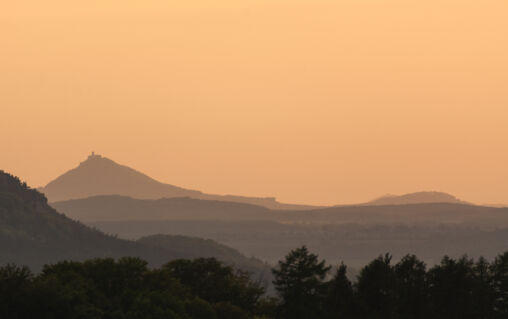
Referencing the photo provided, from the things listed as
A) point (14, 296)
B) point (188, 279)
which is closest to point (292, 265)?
point (188, 279)

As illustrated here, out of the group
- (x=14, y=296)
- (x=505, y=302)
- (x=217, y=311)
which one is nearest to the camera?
(x=14, y=296)

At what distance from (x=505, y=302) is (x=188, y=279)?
4372cm

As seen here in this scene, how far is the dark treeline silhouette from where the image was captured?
12375cm

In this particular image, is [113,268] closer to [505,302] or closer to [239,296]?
[239,296]

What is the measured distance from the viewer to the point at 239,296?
160 meters

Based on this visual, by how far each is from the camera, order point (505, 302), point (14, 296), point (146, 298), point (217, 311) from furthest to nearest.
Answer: point (505, 302) < point (217, 311) < point (146, 298) < point (14, 296)

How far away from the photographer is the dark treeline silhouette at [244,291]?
123750 mm

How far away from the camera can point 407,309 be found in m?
152

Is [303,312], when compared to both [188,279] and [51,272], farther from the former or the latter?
[51,272]

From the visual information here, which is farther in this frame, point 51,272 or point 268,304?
point 268,304

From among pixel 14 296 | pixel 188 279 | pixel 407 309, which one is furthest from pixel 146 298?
pixel 407 309

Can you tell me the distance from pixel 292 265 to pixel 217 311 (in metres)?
12.8

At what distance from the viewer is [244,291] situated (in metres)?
160

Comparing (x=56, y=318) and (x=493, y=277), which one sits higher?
(x=493, y=277)
